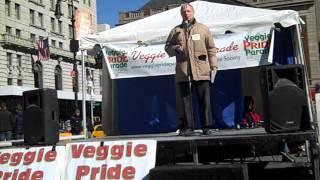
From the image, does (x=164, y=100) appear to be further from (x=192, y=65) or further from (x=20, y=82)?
(x=20, y=82)

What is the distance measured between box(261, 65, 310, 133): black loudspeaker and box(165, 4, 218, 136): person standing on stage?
4.52ft

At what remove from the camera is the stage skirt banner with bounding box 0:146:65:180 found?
7.01 m

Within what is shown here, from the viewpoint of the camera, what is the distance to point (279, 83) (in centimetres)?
678

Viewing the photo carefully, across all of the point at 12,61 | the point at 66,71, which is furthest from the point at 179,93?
the point at 66,71

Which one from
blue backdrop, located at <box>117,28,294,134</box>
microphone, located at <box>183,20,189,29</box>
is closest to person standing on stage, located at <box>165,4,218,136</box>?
microphone, located at <box>183,20,189,29</box>

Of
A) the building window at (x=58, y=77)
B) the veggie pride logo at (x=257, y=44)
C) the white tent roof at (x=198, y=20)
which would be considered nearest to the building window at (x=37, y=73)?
the building window at (x=58, y=77)

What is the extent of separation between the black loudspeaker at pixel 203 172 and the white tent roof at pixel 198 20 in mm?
4895

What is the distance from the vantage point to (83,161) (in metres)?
6.97

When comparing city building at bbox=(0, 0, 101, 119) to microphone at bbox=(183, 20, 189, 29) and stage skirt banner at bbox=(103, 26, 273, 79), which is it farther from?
microphone at bbox=(183, 20, 189, 29)

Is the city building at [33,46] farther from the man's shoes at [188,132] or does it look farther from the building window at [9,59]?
the man's shoes at [188,132]

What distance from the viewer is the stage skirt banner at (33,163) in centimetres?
701

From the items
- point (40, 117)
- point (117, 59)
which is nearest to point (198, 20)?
point (117, 59)

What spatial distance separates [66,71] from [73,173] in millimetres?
80002

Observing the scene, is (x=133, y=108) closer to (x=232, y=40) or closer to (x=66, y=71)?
(x=232, y=40)
